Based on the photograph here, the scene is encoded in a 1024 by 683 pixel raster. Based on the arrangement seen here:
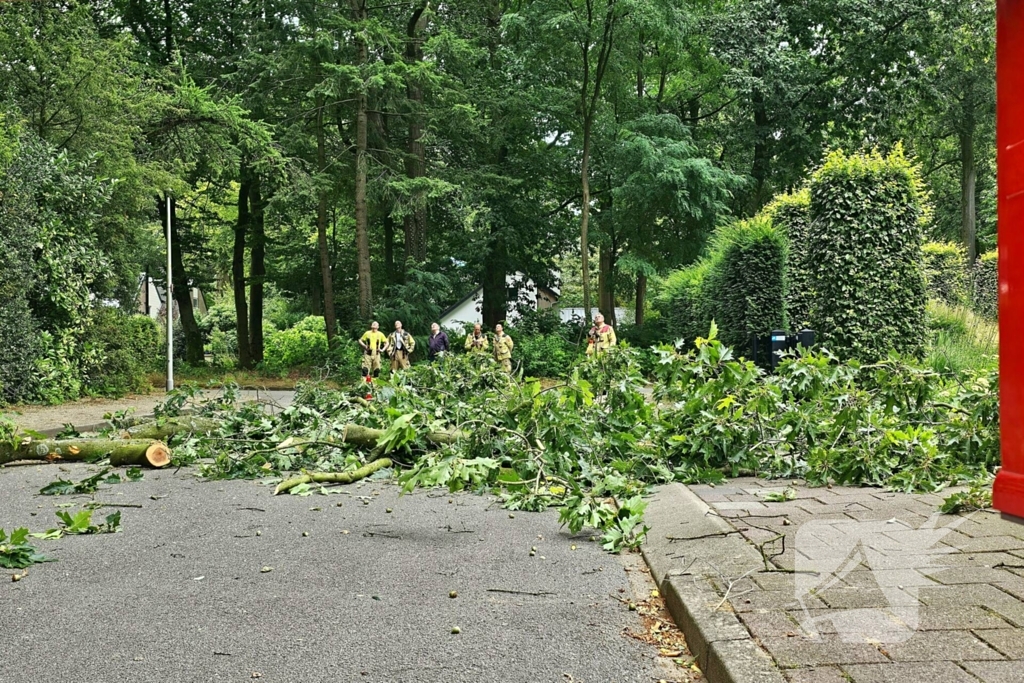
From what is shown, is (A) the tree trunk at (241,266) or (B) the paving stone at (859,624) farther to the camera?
(A) the tree trunk at (241,266)

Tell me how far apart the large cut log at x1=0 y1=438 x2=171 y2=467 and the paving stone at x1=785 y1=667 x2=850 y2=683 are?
7644 mm

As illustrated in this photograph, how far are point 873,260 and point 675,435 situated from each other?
8.53 m

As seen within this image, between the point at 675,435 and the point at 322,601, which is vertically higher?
the point at 675,435

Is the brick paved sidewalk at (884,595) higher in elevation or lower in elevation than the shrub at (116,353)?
lower

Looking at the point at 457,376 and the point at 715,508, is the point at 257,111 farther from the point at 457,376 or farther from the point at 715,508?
the point at 715,508

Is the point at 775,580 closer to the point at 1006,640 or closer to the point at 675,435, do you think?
the point at 1006,640

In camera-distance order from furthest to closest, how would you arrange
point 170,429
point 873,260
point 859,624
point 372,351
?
point 372,351
point 873,260
point 170,429
point 859,624

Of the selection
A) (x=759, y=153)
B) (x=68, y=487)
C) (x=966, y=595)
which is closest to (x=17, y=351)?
(x=68, y=487)

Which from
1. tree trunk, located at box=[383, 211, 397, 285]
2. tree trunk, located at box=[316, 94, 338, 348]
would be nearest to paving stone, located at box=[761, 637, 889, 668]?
tree trunk, located at box=[316, 94, 338, 348]

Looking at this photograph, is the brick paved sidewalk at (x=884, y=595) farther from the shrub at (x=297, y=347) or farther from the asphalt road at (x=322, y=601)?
the shrub at (x=297, y=347)

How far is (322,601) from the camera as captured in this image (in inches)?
166

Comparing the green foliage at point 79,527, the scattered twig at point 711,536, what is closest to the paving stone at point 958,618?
the scattered twig at point 711,536

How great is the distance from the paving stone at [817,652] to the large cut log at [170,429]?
800 centimetres

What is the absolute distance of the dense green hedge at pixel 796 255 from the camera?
17.2 metres
